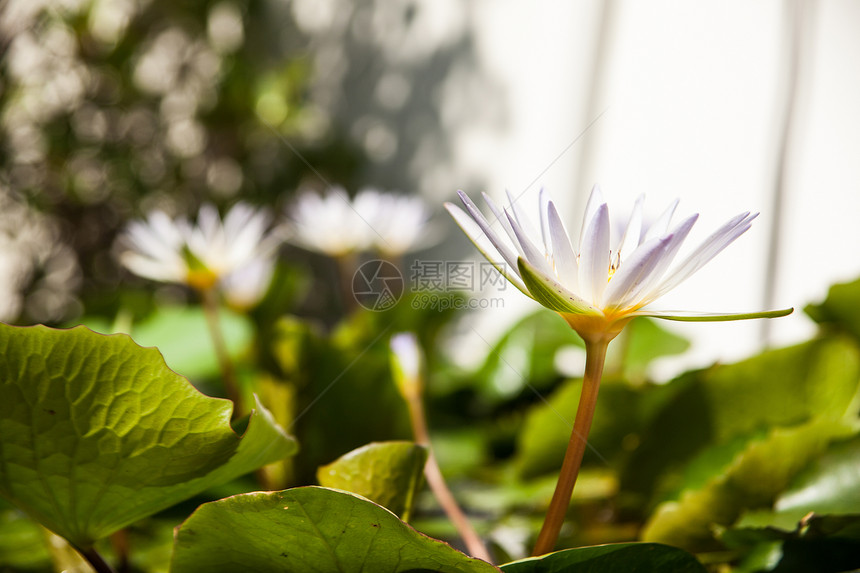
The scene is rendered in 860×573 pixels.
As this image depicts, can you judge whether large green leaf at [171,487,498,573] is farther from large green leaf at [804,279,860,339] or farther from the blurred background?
the blurred background

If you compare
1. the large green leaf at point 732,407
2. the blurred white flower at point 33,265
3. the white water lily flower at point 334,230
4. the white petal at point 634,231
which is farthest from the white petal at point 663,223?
the blurred white flower at point 33,265

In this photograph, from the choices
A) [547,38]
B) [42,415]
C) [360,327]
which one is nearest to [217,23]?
[547,38]

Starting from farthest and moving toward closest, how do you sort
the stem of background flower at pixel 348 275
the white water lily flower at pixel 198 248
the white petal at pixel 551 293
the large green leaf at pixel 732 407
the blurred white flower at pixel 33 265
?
1. the blurred white flower at pixel 33 265
2. the stem of background flower at pixel 348 275
3. the white water lily flower at pixel 198 248
4. the large green leaf at pixel 732 407
5. the white petal at pixel 551 293

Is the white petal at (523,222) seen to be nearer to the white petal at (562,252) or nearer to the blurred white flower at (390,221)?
the white petal at (562,252)

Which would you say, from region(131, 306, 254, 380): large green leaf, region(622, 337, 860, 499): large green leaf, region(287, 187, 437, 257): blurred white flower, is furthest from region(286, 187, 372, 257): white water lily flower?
region(622, 337, 860, 499): large green leaf

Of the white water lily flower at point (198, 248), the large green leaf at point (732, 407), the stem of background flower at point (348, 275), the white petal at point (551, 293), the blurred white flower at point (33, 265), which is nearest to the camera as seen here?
the white petal at point (551, 293)

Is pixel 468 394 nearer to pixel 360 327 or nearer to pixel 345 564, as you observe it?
pixel 360 327
